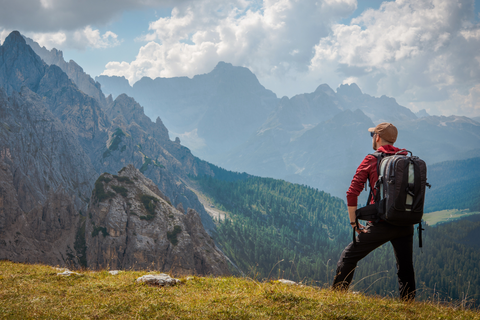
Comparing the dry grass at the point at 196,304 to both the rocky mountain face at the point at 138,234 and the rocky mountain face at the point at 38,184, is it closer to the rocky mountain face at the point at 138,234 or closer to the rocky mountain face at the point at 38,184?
the rocky mountain face at the point at 138,234

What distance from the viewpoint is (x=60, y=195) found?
74.4 m

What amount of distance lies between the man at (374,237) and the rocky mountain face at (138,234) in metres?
57.0

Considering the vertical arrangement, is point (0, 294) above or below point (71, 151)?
below

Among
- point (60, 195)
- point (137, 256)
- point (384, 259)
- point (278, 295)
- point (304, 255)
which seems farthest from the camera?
point (304, 255)

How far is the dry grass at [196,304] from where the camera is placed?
6648mm

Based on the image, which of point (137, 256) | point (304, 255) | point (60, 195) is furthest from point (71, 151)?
point (304, 255)

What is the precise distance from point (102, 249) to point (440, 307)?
6877cm

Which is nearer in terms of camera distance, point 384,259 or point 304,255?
point 384,259

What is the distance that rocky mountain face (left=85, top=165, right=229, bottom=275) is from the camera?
62.9 meters

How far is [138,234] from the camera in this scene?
213 ft

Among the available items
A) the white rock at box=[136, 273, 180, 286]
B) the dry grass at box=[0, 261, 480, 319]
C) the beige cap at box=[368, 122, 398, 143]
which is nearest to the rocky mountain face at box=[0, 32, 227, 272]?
the dry grass at box=[0, 261, 480, 319]

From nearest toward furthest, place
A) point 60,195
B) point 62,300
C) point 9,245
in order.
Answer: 1. point 62,300
2. point 9,245
3. point 60,195

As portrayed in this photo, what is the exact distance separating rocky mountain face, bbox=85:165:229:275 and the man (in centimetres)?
5700

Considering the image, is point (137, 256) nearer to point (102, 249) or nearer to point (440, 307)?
point (102, 249)
